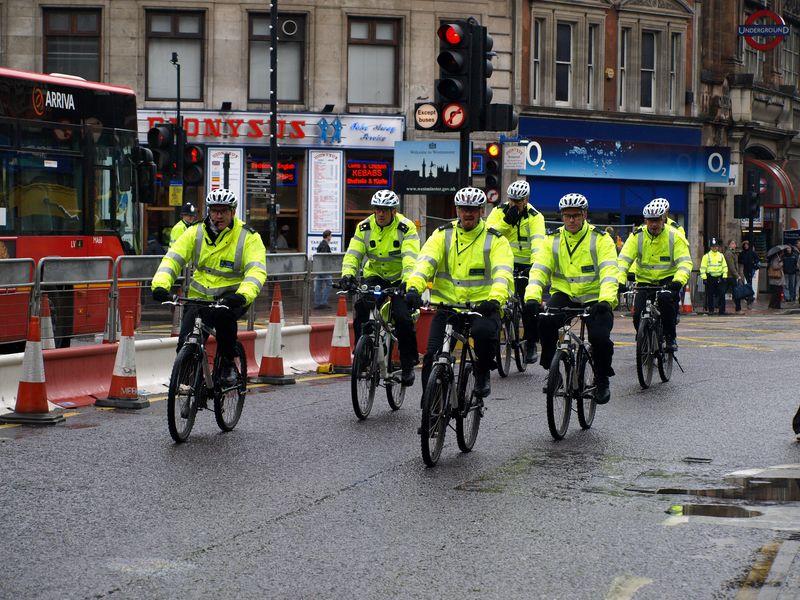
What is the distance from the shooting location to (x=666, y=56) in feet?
Result: 130

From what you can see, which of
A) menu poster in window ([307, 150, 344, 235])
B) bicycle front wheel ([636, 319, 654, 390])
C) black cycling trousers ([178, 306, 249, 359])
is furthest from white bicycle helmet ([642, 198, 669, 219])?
menu poster in window ([307, 150, 344, 235])

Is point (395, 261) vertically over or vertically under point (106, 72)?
under

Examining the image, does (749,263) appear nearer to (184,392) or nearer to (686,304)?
(686,304)

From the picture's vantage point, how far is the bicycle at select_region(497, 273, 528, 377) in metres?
15.5

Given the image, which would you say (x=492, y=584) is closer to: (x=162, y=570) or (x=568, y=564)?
(x=568, y=564)

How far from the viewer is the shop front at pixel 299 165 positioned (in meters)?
32.9

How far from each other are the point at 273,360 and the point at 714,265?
20156mm

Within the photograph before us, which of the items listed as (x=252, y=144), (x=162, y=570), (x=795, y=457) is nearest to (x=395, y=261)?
(x=795, y=457)

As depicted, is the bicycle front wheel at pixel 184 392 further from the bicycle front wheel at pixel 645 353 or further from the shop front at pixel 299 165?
the shop front at pixel 299 165

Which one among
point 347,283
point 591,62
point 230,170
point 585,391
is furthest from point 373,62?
point 585,391

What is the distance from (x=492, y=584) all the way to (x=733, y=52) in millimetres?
38871

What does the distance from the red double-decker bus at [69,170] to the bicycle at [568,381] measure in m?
5.34

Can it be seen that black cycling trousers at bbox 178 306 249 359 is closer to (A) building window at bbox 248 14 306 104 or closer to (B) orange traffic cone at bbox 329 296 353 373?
(B) orange traffic cone at bbox 329 296 353 373

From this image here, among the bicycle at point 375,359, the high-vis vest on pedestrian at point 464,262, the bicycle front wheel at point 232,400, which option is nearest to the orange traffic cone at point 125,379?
the bicycle front wheel at point 232,400
